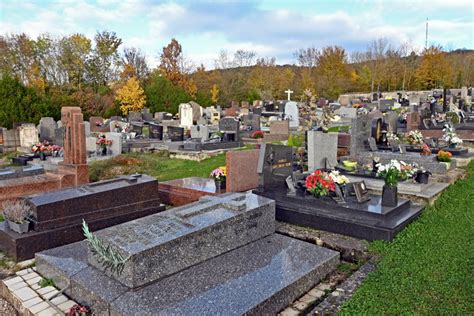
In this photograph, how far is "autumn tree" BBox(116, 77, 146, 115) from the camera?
104 ft

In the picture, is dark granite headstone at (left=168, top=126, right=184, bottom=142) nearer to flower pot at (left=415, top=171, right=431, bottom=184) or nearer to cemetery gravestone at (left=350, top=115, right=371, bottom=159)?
cemetery gravestone at (left=350, top=115, right=371, bottom=159)

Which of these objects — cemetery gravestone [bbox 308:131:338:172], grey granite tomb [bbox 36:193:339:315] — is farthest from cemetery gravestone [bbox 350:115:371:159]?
grey granite tomb [bbox 36:193:339:315]

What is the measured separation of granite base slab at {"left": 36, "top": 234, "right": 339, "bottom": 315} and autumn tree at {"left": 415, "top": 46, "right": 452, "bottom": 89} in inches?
1877

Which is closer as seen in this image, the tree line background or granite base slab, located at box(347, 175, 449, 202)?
granite base slab, located at box(347, 175, 449, 202)

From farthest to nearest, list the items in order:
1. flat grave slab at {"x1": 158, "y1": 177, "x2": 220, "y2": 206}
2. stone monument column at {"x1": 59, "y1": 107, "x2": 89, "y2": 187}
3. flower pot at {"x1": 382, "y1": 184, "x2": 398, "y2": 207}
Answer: stone monument column at {"x1": 59, "y1": 107, "x2": 89, "y2": 187} → flat grave slab at {"x1": 158, "y1": 177, "x2": 220, "y2": 206} → flower pot at {"x1": 382, "y1": 184, "x2": 398, "y2": 207}

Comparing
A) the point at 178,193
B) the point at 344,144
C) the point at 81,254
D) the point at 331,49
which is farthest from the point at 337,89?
the point at 81,254

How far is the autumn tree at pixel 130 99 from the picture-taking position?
31797mm

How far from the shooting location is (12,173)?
9.46m

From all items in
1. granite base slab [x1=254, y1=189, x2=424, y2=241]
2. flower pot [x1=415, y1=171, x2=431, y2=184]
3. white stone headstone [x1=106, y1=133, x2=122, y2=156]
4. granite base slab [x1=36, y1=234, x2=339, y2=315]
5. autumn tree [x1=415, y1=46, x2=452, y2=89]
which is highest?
autumn tree [x1=415, y1=46, x2=452, y2=89]

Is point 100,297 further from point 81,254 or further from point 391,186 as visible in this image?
point 391,186

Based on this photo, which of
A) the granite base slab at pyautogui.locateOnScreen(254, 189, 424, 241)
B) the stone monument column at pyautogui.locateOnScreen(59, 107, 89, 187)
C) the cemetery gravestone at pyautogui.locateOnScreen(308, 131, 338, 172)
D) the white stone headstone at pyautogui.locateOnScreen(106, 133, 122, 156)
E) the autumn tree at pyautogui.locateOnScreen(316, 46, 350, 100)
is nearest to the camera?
the granite base slab at pyautogui.locateOnScreen(254, 189, 424, 241)

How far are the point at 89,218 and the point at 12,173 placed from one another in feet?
Result: 13.9

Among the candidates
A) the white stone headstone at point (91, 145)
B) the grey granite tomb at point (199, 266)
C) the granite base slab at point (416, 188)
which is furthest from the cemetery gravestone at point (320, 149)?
the white stone headstone at point (91, 145)

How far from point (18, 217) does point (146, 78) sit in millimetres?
38034
